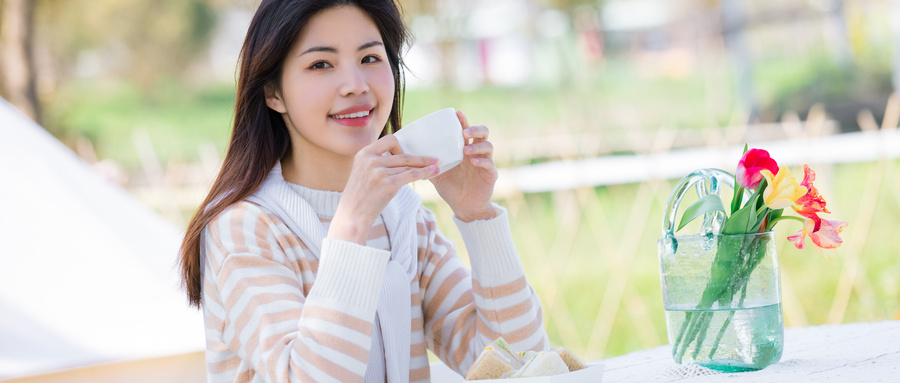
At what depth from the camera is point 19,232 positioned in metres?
2.13

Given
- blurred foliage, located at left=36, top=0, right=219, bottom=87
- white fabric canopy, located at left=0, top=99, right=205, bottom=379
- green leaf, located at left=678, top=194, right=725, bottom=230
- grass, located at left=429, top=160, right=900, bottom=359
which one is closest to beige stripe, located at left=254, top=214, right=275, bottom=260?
green leaf, located at left=678, top=194, right=725, bottom=230

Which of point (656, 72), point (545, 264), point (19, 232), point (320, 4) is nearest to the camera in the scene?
point (320, 4)

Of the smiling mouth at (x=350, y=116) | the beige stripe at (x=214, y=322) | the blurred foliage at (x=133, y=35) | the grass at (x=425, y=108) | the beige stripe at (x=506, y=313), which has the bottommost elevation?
the beige stripe at (x=506, y=313)

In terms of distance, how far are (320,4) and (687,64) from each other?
457 inches

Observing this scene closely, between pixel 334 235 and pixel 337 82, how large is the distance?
256 millimetres

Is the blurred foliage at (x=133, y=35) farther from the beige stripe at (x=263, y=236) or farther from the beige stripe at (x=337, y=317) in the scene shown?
the beige stripe at (x=337, y=317)

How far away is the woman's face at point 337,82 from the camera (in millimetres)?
1236

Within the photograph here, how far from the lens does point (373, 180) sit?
1069mm

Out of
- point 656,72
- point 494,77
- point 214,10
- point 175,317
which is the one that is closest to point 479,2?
point 494,77

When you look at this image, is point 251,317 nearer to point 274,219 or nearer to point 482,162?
point 274,219

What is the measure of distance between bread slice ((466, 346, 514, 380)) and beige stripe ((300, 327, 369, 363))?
194 millimetres

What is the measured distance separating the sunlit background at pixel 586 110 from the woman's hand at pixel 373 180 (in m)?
0.51

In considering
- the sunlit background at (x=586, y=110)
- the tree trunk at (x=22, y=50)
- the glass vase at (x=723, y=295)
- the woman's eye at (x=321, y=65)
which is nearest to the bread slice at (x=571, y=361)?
the glass vase at (x=723, y=295)

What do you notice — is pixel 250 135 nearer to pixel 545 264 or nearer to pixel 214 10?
pixel 545 264
